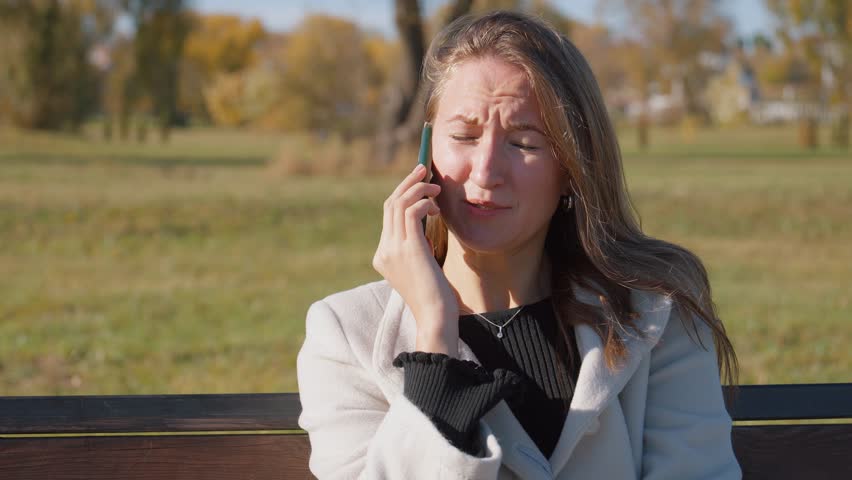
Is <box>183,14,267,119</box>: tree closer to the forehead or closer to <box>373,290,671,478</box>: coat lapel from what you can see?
the forehead

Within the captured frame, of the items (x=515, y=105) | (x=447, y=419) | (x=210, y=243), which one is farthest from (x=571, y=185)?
(x=210, y=243)

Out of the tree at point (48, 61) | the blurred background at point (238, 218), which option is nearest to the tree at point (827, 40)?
the blurred background at point (238, 218)

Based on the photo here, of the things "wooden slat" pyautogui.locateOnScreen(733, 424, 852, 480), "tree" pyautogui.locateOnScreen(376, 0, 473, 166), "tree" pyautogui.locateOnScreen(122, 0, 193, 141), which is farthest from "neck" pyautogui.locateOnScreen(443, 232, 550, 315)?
"tree" pyautogui.locateOnScreen(122, 0, 193, 141)

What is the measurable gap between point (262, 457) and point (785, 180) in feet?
69.4

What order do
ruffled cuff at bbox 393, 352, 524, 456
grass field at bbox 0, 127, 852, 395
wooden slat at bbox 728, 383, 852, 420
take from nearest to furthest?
ruffled cuff at bbox 393, 352, 524, 456 → wooden slat at bbox 728, 383, 852, 420 → grass field at bbox 0, 127, 852, 395

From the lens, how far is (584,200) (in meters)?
2.56

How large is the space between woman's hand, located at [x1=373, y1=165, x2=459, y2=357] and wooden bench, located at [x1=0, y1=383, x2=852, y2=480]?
16.9 inches

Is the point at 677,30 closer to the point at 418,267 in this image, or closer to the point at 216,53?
the point at 216,53

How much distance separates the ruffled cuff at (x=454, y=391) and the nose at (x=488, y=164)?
40cm

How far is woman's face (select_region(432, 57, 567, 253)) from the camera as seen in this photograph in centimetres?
245

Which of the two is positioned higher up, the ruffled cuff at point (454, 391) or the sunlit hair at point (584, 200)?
the sunlit hair at point (584, 200)

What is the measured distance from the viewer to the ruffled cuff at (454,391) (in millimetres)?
2189

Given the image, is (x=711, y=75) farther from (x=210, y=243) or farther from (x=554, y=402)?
(x=554, y=402)

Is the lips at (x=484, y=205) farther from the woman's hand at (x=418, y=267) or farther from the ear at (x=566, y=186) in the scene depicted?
the ear at (x=566, y=186)
